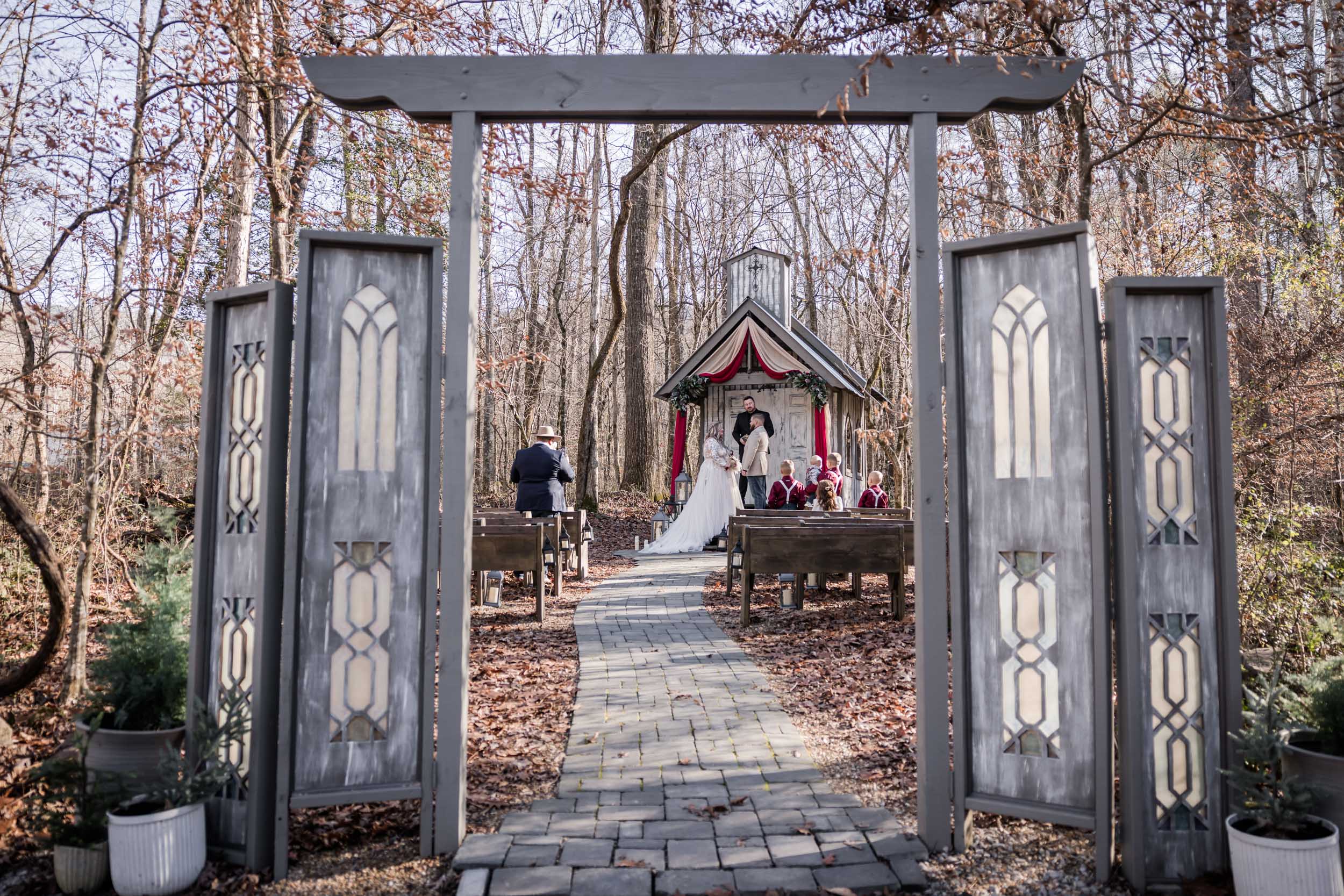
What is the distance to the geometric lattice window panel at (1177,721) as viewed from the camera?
338 centimetres

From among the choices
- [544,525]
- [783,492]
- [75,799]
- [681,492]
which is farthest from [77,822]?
[681,492]

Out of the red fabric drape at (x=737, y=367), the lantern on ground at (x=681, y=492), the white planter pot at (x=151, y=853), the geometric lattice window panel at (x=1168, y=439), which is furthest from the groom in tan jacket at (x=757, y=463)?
the white planter pot at (x=151, y=853)

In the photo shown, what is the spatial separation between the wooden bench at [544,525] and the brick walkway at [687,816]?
3227 millimetres

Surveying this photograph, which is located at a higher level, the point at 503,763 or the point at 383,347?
the point at 383,347

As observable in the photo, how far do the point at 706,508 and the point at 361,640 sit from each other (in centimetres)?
1389

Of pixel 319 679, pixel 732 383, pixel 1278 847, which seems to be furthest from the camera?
pixel 732 383

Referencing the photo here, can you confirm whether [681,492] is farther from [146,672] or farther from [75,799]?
[75,799]

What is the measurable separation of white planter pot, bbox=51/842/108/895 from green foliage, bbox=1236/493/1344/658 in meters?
6.98

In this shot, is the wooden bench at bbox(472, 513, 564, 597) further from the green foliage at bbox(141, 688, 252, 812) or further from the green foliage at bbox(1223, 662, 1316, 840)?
the green foliage at bbox(1223, 662, 1316, 840)

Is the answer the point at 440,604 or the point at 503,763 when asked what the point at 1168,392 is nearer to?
the point at 440,604

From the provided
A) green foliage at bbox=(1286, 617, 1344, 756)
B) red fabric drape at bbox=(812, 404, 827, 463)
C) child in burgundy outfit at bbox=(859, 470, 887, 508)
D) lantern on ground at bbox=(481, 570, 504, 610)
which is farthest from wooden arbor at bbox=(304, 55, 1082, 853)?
red fabric drape at bbox=(812, 404, 827, 463)

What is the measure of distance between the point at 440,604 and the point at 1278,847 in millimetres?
3221

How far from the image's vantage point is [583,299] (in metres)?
31.4

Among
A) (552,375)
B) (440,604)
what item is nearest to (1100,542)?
(440,604)
